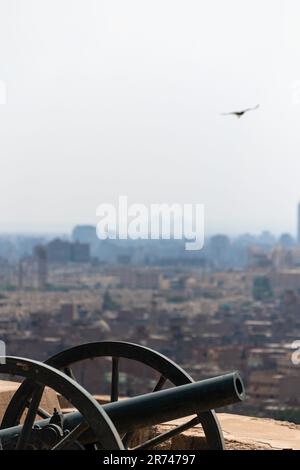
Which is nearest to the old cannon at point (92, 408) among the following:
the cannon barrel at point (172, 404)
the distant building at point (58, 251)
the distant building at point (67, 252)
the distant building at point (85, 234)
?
the cannon barrel at point (172, 404)

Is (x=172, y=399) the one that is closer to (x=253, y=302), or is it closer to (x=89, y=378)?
(x=89, y=378)

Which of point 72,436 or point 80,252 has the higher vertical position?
point 80,252

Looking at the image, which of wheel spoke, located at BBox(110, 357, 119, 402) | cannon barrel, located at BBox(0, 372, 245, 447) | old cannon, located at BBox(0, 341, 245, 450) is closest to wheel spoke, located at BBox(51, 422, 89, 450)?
old cannon, located at BBox(0, 341, 245, 450)

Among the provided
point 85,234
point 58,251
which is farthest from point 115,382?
point 85,234

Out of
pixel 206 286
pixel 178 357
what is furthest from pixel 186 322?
pixel 206 286

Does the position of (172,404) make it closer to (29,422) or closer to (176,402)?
(176,402)

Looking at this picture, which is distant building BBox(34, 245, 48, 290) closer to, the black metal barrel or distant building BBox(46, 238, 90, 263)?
distant building BBox(46, 238, 90, 263)

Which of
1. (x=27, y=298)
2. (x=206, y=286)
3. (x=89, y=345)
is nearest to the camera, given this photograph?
(x=89, y=345)

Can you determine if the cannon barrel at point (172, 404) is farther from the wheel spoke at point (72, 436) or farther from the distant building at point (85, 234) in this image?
the distant building at point (85, 234)
